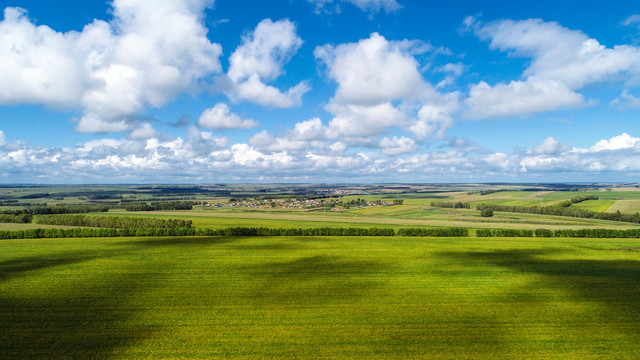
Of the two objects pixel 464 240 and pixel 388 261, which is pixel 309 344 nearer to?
pixel 388 261

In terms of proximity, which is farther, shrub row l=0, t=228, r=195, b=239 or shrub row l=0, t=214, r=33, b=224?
shrub row l=0, t=214, r=33, b=224

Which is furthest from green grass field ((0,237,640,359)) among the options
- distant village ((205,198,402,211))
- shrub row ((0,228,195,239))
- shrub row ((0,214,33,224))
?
distant village ((205,198,402,211))

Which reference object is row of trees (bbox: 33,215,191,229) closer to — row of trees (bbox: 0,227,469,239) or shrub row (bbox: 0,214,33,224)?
shrub row (bbox: 0,214,33,224)

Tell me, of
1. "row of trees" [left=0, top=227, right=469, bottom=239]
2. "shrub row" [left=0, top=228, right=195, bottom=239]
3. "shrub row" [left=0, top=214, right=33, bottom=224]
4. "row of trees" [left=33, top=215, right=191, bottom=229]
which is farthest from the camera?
"shrub row" [left=0, top=214, right=33, bottom=224]

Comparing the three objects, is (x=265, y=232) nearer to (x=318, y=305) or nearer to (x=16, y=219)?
(x=318, y=305)

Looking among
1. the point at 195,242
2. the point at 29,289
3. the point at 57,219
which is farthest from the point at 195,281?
the point at 57,219

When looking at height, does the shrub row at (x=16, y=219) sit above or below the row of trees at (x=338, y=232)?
above

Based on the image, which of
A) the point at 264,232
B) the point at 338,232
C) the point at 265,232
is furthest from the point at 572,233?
→ the point at 264,232

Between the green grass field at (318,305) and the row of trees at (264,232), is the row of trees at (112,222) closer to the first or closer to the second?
the row of trees at (264,232)

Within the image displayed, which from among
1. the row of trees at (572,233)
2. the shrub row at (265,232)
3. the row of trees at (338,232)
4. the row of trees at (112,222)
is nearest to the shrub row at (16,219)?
the row of trees at (112,222)
